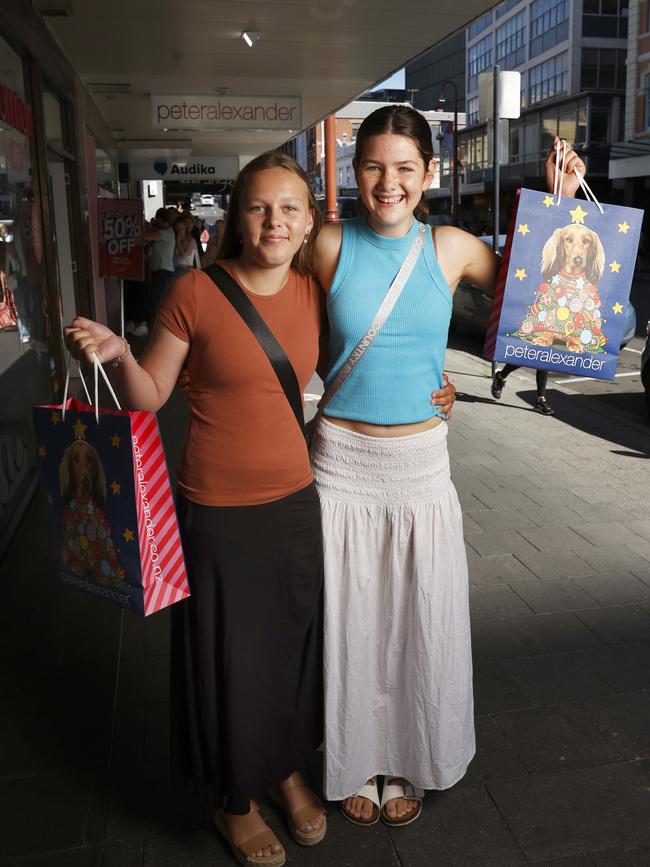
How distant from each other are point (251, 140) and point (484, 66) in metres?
55.5

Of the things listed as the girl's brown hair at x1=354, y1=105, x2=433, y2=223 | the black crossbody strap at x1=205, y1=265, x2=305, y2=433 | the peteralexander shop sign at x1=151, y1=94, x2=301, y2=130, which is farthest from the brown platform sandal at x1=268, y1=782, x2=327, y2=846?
the peteralexander shop sign at x1=151, y1=94, x2=301, y2=130

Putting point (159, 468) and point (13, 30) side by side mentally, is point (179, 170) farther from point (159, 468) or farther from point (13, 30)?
point (159, 468)

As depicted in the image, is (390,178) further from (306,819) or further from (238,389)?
(306,819)

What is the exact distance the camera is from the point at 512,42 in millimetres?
60375

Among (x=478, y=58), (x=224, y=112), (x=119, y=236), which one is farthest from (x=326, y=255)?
(x=478, y=58)

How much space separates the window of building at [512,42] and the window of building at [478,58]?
2.24 meters

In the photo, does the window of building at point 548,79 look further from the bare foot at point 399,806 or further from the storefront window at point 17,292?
the bare foot at point 399,806

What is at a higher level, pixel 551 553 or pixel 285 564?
pixel 285 564

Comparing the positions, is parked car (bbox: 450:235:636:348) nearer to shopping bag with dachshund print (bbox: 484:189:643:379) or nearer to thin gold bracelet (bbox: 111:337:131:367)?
shopping bag with dachshund print (bbox: 484:189:643:379)

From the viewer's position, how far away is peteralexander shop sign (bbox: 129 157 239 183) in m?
20.3

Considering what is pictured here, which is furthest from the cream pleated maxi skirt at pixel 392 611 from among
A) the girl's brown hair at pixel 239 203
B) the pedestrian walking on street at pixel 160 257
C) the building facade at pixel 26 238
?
the pedestrian walking on street at pixel 160 257

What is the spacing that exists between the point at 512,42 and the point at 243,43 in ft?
191

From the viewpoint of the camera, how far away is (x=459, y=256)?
2.53 metres

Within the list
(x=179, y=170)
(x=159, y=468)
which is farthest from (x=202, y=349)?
(x=179, y=170)
